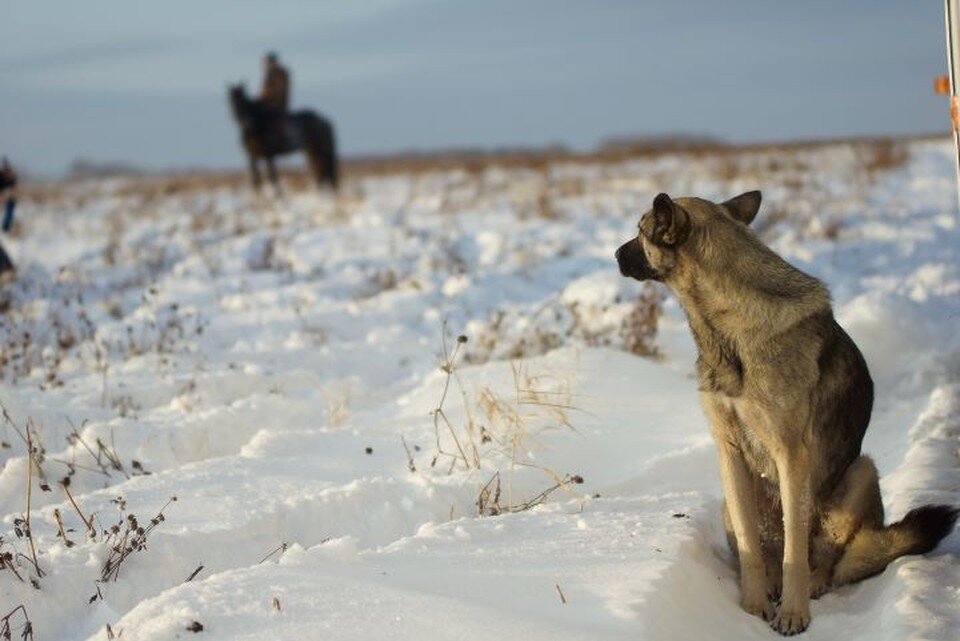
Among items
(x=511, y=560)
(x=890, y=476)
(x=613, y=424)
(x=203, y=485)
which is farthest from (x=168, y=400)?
(x=890, y=476)

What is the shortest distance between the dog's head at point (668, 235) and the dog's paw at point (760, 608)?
1248 millimetres

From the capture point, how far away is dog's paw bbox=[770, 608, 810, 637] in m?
3.71

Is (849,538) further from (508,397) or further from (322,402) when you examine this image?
(322,402)

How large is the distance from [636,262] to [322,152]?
22.2 metres

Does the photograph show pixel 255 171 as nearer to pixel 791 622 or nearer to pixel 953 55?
pixel 953 55

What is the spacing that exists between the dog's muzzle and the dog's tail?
1268mm

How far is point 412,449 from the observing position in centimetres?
530

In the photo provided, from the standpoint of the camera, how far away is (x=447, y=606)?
→ 3119mm

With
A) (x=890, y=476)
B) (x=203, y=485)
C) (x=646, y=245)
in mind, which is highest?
(x=646, y=245)

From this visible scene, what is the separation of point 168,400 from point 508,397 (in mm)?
2530

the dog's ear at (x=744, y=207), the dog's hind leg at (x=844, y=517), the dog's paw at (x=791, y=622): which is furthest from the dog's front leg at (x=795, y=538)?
the dog's ear at (x=744, y=207)

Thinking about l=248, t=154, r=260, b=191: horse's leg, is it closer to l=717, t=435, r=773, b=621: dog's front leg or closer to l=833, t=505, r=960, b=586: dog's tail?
l=717, t=435, r=773, b=621: dog's front leg

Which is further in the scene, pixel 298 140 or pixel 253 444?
pixel 298 140

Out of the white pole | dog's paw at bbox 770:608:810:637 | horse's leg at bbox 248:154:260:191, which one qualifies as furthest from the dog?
horse's leg at bbox 248:154:260:191
